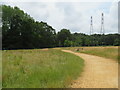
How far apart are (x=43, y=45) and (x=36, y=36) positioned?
6.44 m

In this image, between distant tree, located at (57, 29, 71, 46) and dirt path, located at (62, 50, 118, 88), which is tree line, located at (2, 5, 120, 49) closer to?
distant tree, located at (57, 29, 71, 46)

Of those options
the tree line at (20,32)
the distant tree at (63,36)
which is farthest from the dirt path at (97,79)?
the distant tree at (63,36)

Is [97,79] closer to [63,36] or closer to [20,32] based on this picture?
[20,32]

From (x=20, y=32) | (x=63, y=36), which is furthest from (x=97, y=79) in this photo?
(x=63, y=36)

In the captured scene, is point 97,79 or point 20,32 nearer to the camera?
point 97,79

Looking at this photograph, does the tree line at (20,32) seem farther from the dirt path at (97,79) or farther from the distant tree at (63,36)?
the dirt path at (97,79)

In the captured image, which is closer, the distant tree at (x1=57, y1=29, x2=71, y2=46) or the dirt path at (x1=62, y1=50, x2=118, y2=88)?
the dirt path at (x1=62, y1=50, x2=118, y2=88)

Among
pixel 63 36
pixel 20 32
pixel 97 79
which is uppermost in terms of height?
pixel 20 32

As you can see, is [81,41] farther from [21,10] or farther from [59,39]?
[21,10]

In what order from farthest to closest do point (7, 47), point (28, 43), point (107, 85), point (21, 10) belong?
point (21, 10) → point (28, 43) → point (7, 47) → point (107, 85)

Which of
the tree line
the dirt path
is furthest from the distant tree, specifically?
the dirt path

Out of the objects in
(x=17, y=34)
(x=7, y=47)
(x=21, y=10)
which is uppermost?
(x=21, y=10)

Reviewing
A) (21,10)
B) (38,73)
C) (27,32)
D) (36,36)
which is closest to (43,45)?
(36,36)

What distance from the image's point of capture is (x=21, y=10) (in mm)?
69812
